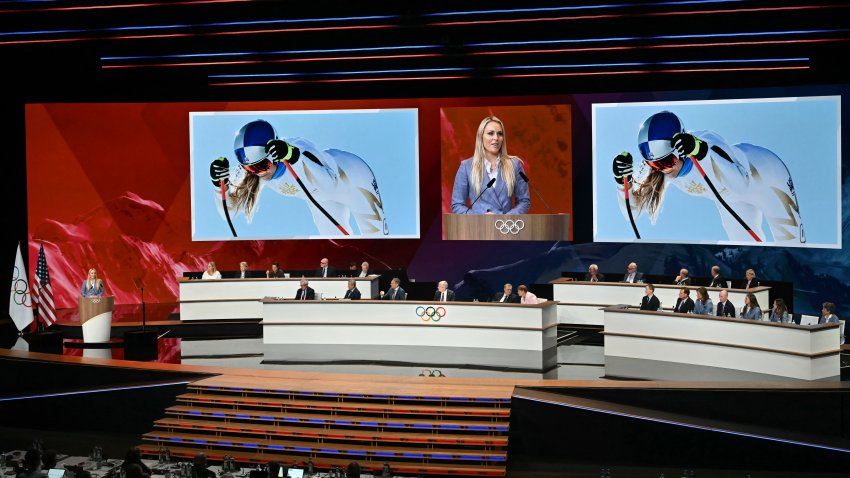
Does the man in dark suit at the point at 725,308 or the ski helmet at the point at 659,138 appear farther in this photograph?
the ski helmet at the point at 659,138

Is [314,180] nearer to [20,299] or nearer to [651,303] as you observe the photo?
[20,299]

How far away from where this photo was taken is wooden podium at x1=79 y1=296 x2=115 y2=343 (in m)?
13.1

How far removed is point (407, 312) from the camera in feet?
41.7

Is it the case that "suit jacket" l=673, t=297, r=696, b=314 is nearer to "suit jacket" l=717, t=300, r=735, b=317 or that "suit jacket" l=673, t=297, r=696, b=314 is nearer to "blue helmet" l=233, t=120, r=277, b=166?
"suit jacket" l=717, t=300, r=735, b=317

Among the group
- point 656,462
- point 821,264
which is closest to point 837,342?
point 656,462

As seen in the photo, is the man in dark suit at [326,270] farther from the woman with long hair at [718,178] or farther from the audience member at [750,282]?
the audience member at [750,282]

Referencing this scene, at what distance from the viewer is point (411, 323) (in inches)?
500

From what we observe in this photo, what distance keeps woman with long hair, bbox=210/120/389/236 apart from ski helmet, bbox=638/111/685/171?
4.78m

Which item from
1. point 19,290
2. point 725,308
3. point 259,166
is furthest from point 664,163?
point 19,290

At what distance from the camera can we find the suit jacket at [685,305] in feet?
37.4

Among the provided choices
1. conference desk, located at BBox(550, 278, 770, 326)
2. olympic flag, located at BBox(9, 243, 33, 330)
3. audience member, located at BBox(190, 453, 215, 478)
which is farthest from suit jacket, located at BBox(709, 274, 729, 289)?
olympic flag, located at BBox(9, 243, 33, 330)

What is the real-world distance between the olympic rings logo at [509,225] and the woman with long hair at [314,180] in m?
4.44

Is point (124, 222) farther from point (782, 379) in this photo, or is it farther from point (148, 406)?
point (782, 379)

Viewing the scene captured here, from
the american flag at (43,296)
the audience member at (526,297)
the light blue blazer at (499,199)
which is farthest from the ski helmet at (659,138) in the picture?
the american flag at (43,296)
